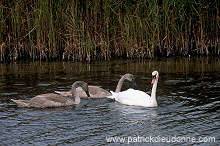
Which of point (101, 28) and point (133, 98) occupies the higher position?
point (101, 28)

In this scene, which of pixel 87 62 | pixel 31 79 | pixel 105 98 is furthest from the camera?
pixel 87 62

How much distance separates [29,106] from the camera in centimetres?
1088

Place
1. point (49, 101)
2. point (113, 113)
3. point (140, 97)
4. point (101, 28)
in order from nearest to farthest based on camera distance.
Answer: point (113, 113) < point (49, 101) < point (140, 97) < point (101, 28)

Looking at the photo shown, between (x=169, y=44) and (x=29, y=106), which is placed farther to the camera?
(x=169, y=44)

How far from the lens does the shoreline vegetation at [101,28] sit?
17578 mm

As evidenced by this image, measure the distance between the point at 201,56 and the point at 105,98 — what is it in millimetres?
7662

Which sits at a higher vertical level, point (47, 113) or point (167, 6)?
point (167, 6)

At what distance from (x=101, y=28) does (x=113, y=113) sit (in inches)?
319

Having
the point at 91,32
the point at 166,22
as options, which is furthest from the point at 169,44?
the point at 91,32

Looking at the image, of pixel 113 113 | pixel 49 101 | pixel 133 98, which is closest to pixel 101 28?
Result: pixel 133 98

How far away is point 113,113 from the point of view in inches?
406

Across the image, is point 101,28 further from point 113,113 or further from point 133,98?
point 113,113

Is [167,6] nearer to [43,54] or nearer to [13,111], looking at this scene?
[43,54]

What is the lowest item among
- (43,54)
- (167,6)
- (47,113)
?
(47,113)
